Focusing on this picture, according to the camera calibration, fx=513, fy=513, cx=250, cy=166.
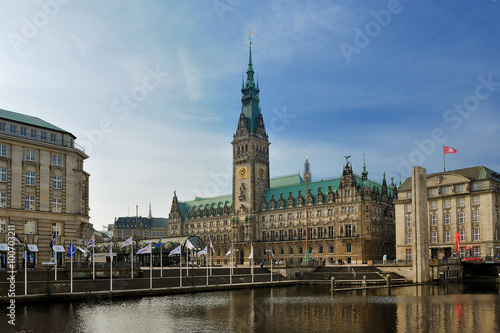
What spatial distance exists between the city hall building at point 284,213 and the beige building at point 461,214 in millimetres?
16905

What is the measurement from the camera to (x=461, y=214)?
11200 cm

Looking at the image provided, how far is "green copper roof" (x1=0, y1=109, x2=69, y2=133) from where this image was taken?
252 ft

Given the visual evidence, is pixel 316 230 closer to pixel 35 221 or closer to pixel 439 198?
pixel 439 198

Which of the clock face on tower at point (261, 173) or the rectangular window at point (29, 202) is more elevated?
the clock face on tower at point (261, 173)

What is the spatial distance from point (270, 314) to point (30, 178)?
4618 centimetres

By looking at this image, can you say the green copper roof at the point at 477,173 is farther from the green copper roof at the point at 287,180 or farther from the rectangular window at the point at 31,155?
the rectangular window at the point at 31,155

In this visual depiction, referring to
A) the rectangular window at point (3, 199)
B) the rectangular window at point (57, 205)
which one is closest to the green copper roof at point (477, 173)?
the rectangular window at point (57, 205)

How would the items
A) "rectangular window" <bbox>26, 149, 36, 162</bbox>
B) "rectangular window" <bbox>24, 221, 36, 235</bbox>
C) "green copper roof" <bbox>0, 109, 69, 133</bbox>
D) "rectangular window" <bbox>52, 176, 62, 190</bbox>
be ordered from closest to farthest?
1. "rectangular window" <bbox>24, 221, 36, 235</bbox>
2. "rectangular window" <bbox>26, 149, 36, 162</bbox>
3. "green copper roof" <bbox>0, 109, 69, 133</bbox>
4. "rectangular window" <bbox>52, 176, 62, 190</bbox>

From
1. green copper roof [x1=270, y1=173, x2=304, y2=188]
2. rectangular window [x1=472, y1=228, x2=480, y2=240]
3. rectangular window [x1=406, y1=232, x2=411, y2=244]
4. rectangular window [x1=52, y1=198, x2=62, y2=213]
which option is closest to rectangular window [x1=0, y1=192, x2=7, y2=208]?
rectangular window [x1=52, y1=198, x2=62, y2=213]

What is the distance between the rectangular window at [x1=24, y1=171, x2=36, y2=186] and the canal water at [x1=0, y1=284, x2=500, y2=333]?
26.1m

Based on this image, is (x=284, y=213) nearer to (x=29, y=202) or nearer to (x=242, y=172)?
(x=242, y=172)

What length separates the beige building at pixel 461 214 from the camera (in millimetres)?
107125

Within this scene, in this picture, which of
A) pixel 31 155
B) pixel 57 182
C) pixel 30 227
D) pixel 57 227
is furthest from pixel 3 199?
pixel 57 227

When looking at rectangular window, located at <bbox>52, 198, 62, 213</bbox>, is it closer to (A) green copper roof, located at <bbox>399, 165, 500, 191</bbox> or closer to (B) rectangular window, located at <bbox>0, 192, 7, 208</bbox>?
(B) rectangular window, located at <bbox>0, 192, 7, 208</bbox>
